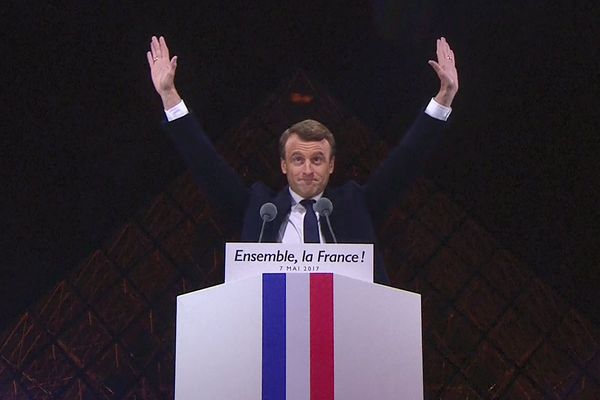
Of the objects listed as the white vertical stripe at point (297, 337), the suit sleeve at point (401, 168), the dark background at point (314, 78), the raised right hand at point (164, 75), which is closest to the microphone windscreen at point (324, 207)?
the suit sleeve at point (401, 168)

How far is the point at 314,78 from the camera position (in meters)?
4.07

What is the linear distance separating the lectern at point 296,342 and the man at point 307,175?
63 cm

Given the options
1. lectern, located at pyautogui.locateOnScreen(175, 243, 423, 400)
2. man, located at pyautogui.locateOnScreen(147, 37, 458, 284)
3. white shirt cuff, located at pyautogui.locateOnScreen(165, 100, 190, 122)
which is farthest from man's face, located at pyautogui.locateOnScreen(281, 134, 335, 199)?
lectern, located at pyautogui.locateOnScreen(175, 243, 423, 400)

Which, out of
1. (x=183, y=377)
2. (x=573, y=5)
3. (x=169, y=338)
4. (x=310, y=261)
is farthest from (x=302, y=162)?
(x=573, y=5)

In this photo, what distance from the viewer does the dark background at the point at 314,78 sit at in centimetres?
384

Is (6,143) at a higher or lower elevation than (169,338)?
higher

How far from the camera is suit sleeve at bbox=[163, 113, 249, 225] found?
2.90 m

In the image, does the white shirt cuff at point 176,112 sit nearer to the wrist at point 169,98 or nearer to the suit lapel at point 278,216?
the wrist at point 169,98

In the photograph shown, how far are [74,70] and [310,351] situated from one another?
2404mm

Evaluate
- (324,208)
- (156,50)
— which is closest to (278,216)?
(324,208)

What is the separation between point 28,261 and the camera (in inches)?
148

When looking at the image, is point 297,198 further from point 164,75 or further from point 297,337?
point 297,337

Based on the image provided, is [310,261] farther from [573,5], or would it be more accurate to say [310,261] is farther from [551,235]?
[573,5]

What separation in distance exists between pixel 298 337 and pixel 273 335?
6 cm
